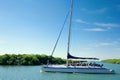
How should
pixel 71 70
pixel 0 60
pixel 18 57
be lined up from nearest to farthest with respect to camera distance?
pixel 71 70 → pixel 0 60 → pixel 18 57

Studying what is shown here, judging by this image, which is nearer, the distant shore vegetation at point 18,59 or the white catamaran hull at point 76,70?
the white catamaran hull at point 76,70

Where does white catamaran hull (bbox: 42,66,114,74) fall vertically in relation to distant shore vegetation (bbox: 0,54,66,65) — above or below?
below

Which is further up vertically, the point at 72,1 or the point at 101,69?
the point at 72,1

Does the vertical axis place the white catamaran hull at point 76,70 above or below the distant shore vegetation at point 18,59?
below

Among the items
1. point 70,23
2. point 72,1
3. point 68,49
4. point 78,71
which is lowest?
point 78,71

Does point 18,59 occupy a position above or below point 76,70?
above

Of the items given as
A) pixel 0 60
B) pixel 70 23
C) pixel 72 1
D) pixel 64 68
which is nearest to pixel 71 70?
pixel 64 68

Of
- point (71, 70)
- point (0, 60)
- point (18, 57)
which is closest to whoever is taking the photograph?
point (71, 70)

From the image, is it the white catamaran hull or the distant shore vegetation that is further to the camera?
the distant shore vegetation

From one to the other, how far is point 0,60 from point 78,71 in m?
48.1

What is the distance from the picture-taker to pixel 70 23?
52.2m

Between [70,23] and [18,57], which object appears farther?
[18,57]

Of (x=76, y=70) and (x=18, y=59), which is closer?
(x=76, y=70)

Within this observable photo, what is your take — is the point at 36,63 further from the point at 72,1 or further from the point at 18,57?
the point at 72,1
